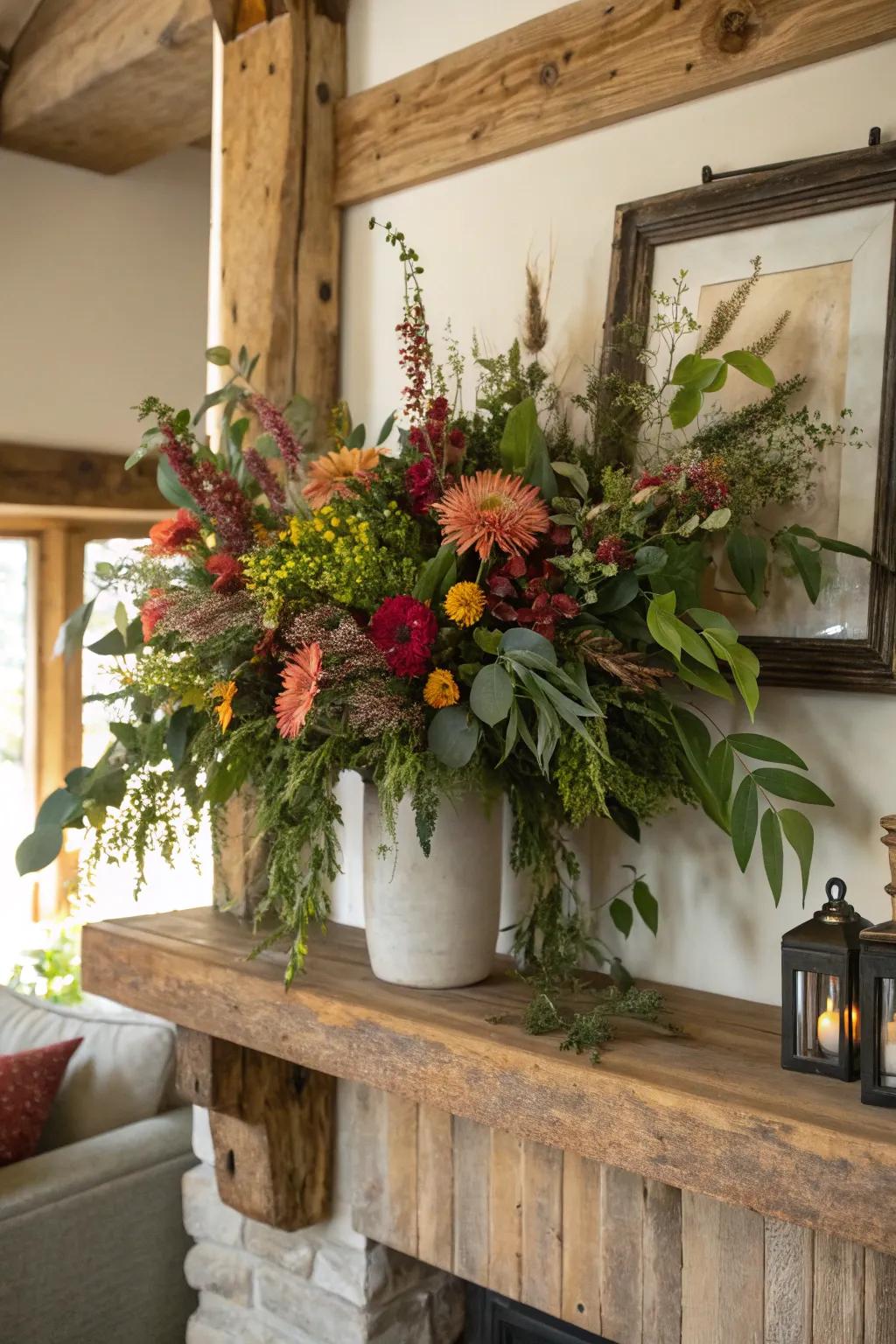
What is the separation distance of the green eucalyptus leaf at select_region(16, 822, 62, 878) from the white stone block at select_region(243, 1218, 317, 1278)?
708mm

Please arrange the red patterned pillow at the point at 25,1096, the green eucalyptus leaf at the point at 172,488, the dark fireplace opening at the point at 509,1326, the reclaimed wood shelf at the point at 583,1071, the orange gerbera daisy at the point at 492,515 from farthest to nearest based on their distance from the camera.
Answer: the red patterned pillow at the point at 25,1096 < the dark fireplace opening at the point at 509,1326 < the green eucalyptus leaf at the point at 172,488 < the orange gerbera daisy at the point at 492,515 < the reclaimed wood shelf at the point at 583,1071

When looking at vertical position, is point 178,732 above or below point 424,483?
below

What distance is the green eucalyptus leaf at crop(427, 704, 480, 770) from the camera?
130 centimetres

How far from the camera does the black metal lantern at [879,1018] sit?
1.12m

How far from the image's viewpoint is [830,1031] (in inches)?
46.9

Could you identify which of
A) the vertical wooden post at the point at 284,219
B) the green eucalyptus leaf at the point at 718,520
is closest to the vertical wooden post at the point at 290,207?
the vertical wooden post at the point at 284,219

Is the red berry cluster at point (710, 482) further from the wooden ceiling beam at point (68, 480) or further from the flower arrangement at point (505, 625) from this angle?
the wooden ceiling beam at point (68, 480)

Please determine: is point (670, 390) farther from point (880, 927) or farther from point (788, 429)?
point (880, 927)

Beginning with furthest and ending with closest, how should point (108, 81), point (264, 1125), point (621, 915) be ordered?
point (108, 81) < point (264, 1125) < point (621, 915)

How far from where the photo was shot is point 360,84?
1.95 m

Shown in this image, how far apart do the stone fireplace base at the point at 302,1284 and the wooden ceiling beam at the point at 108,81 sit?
6.48ft

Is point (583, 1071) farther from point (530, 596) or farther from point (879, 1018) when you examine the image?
point (530, 596)

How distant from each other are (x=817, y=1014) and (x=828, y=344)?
730 millimetres

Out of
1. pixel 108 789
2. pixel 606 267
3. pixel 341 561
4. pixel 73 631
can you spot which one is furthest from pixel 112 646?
pixel 606 267
